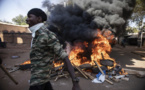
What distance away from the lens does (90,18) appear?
9.02 meters

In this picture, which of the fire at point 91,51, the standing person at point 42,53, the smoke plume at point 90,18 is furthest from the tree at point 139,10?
the standing person at point 42,53

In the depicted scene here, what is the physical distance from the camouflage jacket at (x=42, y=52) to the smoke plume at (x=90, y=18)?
6.33 m

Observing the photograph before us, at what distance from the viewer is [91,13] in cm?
875

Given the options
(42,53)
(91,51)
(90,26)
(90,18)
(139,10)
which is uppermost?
(139,10)

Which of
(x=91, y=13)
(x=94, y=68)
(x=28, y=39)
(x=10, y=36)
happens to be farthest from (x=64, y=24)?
(x=10, y=36)

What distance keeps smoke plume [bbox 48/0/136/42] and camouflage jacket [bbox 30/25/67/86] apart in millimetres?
6329

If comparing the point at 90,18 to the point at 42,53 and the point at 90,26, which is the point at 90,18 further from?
the point at 42,53

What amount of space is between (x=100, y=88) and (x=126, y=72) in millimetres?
2238

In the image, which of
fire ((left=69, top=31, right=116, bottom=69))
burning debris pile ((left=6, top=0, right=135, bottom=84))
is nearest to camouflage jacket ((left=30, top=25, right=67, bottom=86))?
burning debris pile ((left=6, top=0, right=135, bottom=84))

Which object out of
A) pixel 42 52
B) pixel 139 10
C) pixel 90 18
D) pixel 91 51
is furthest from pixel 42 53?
pixel 139 10

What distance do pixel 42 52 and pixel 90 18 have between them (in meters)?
8.27

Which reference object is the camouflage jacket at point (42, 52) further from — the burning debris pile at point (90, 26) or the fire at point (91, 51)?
the burning debris pile at point (90, 26)

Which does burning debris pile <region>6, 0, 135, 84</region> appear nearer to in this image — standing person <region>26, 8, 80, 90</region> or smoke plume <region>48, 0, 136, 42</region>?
smoke plume <region>48, 0, 136, 42</region>

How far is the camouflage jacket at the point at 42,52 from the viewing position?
4.82ft
